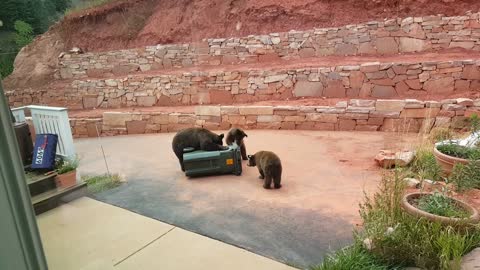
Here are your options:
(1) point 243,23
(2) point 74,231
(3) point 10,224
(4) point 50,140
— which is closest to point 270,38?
(1) point 243,23

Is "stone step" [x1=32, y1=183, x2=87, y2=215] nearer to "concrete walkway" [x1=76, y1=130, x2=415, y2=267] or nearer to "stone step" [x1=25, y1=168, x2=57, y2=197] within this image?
"stone step" [x1=25, y1=168, x2=57, y2=197]

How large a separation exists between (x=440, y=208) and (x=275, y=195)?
71.7 inches

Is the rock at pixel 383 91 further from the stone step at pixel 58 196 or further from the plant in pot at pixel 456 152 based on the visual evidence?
the stone step at pixel 58 196

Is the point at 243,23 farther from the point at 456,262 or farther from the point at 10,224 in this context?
the point at 10,224

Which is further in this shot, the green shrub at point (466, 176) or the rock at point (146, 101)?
Answer: the rock at point (146, 101)

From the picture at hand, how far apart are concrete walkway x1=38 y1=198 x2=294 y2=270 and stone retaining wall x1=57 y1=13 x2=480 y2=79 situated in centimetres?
826

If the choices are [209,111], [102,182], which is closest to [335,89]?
[209,111]

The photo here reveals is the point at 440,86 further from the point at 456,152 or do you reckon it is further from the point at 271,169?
the point at 271,169

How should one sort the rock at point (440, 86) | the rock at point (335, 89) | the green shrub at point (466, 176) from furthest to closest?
the rock at point (335, 89)
the rock at point (440, 86)
the green shrub at point (466, 176)

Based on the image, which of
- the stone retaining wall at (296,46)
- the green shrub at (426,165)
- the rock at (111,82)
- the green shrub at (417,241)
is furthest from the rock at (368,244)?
the rock at (111,82)

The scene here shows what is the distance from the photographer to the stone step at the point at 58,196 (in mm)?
3631

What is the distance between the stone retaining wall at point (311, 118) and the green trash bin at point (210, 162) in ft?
11.3

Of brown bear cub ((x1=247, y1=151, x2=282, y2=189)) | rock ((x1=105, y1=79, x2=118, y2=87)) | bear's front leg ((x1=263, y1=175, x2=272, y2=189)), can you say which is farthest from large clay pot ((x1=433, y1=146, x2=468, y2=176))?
rock ((x1=105, y1=79, x2=118, y2=87))

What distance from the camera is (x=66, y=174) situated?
4.03m
